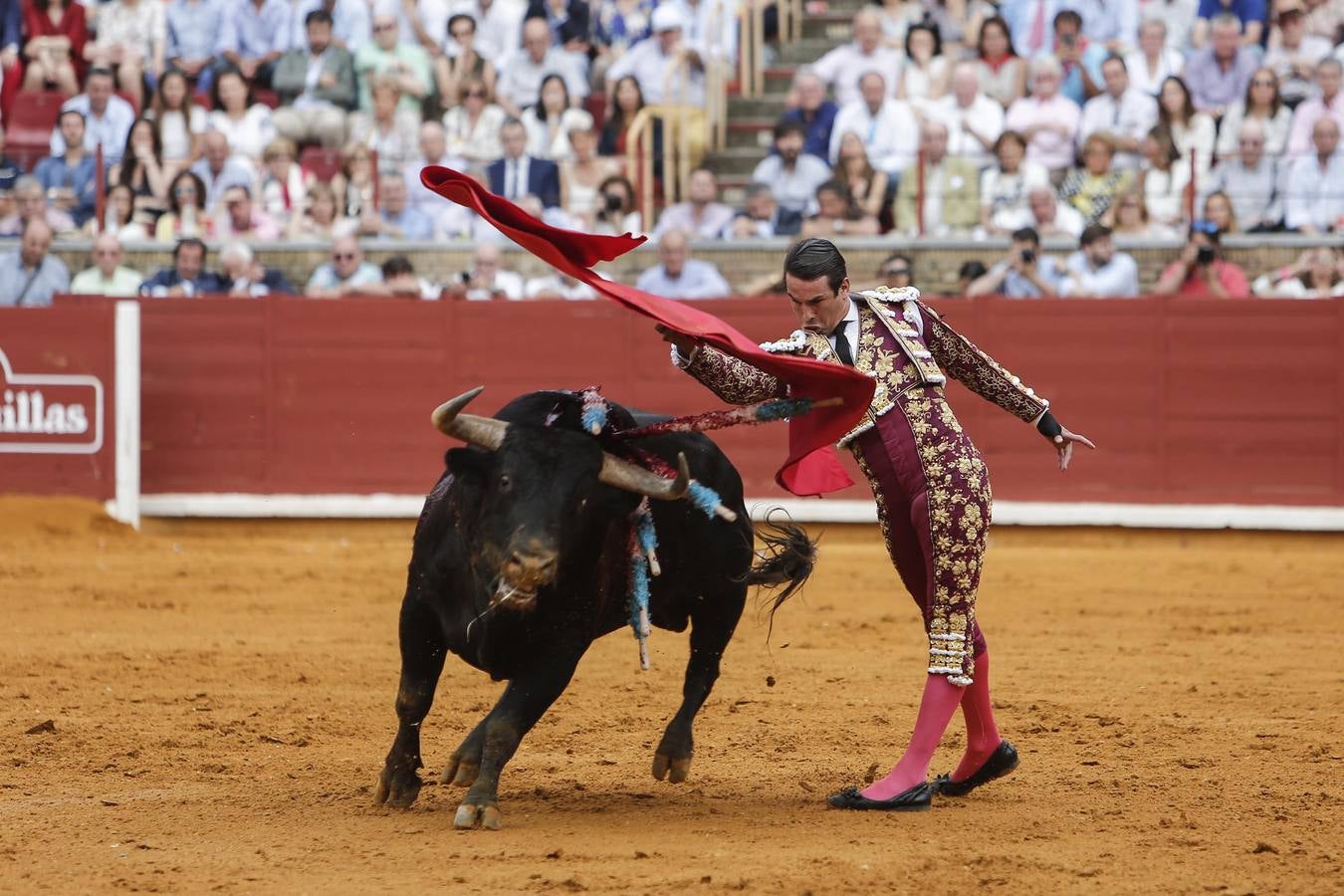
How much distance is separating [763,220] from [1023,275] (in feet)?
5.64

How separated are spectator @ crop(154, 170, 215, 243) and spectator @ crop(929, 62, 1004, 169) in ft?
15.3

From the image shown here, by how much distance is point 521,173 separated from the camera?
11.4 meters

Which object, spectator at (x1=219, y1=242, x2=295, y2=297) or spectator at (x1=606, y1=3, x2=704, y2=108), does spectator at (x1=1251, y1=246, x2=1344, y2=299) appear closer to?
spectator at (x1=606, y1=3, x2=704, y2=108)

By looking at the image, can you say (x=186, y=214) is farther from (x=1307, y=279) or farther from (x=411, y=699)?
(x=411, y=699)

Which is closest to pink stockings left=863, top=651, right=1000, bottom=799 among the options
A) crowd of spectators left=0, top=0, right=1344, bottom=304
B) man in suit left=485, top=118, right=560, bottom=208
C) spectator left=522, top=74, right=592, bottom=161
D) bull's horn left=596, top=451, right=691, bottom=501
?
bull's horn left=596, top=451, right=691, bottom=501

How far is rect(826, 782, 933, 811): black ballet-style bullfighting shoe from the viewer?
166 inches

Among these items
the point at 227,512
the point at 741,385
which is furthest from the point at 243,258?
the point at 741,385

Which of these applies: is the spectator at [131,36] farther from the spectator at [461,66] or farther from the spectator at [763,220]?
the spectator at [763,220]

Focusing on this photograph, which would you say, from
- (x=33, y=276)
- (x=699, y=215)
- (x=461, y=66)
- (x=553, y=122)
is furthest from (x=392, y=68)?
(x=33, y=276)

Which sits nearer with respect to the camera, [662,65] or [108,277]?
[108,277]

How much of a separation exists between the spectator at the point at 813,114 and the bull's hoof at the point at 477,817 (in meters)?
7.95

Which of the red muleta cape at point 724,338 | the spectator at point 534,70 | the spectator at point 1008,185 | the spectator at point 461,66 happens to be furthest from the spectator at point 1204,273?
the red muleta cape at point 724,338

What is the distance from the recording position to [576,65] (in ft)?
40.8

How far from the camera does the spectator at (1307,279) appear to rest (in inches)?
400
